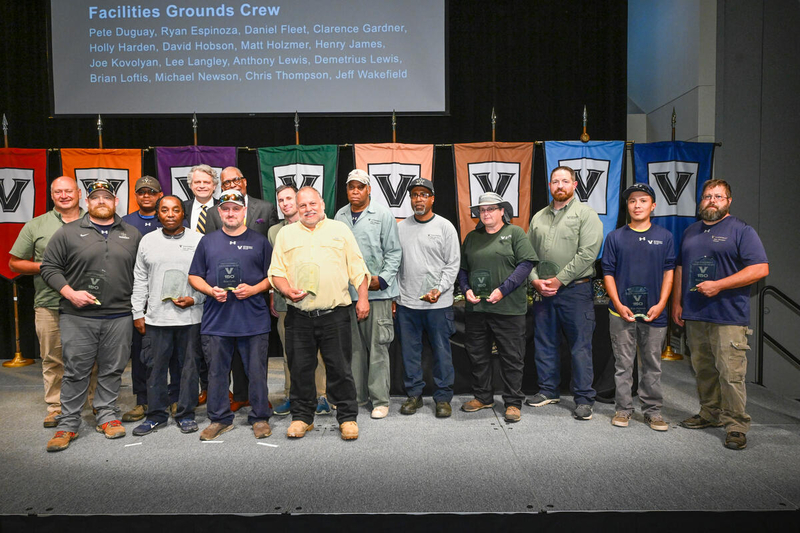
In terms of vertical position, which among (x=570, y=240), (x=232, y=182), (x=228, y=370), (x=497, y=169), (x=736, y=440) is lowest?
(x=736, y=440)

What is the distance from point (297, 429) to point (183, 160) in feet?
10.6

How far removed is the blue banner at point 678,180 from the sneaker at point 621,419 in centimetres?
248

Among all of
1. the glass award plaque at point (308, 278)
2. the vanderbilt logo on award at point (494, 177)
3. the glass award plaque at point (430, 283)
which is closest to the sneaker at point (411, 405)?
the glass award plaque at point (430, 283)

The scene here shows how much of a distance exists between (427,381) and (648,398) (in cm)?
160

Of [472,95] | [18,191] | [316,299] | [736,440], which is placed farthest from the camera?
[472,95]

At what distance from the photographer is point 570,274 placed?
3627 mm

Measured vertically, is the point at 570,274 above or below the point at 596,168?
below

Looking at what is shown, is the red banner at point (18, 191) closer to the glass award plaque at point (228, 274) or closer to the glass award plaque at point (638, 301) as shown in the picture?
the glass award plaque at point (228, 274)

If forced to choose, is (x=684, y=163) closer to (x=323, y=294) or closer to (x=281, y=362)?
(x=323, y=294)

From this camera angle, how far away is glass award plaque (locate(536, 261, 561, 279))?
3742mm

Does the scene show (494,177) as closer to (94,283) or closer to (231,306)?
(231,306)

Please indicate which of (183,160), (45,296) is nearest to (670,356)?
Result: (183,160)

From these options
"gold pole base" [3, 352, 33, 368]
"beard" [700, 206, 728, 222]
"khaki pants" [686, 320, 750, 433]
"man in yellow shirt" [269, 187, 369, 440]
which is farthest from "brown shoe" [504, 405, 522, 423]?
"gold pole base" [3, 352, 33, 368]

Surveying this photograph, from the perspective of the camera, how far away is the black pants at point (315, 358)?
3.34 m
